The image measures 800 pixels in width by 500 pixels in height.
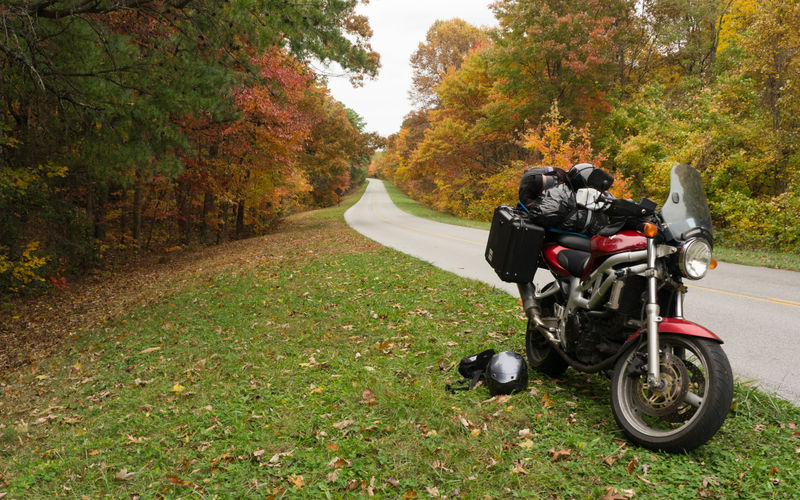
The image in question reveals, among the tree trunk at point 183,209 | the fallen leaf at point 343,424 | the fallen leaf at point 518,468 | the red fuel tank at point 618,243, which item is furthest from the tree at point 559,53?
the fallen leaf at point 518,468

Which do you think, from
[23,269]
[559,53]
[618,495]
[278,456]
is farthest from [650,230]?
[559,53]

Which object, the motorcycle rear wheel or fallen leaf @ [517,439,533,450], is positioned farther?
the motorcycle rear wheel

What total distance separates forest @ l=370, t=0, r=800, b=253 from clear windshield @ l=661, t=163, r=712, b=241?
36.9ft

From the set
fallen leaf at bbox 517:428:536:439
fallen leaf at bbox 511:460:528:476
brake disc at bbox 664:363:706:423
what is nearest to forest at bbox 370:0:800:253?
brake disc at bbox 664:363:706:423

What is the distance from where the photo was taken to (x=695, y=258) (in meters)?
2.75

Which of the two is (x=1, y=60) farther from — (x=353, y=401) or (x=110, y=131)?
(x=353, y=401)

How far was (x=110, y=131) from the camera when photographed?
8.05 meters

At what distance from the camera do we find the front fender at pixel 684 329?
8.79ft

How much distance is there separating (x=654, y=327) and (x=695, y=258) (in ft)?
1.67

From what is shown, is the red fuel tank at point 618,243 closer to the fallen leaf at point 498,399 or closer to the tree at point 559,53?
the fallen leaf at point 498,399

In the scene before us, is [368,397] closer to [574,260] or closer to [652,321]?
[574,260]

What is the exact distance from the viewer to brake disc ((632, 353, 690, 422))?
276 cm

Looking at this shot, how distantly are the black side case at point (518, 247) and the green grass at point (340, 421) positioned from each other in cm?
109

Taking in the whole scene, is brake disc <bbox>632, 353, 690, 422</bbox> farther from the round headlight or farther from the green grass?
the round headlight
